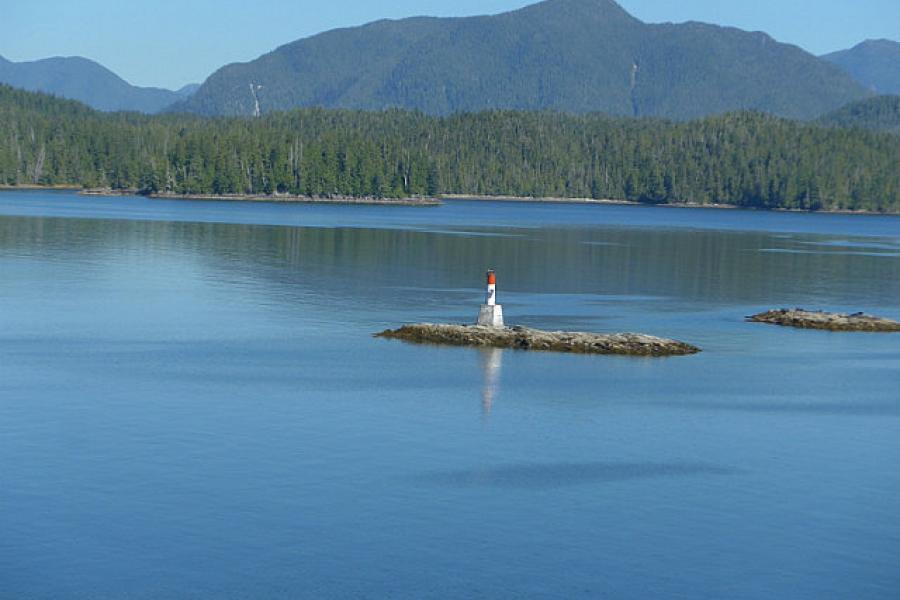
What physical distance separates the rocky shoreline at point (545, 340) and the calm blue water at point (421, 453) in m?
1.37

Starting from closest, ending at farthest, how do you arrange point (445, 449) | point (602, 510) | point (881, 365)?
point (602, 510)
point (445, 449)
point (881, 365)

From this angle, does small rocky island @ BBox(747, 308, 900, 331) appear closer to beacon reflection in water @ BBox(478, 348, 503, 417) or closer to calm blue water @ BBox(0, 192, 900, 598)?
calm blue water @ BBox(0, 192, 900, 598)

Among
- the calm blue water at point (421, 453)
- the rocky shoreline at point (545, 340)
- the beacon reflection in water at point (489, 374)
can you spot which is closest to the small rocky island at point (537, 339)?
the rocky shoreline at point (545, 340)

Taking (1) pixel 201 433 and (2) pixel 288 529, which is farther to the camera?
(1) pixel 201 433

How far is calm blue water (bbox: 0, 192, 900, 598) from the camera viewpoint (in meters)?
28.2

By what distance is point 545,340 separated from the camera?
5875 centimetres

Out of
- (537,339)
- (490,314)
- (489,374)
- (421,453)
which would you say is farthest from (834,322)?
(421,453)

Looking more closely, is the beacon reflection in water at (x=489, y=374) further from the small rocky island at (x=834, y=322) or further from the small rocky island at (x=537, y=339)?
the small rocky island at (x=834, y=322)

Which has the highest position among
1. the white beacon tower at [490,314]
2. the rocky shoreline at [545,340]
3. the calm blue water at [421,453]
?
the white beacon tower at [490,314]

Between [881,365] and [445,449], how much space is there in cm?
2778

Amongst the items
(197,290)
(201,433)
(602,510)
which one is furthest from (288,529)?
(197,290)

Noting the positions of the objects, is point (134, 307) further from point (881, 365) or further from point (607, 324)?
point (881, 365)

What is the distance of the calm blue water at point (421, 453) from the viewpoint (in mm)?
28156

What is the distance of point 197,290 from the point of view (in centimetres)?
8325
